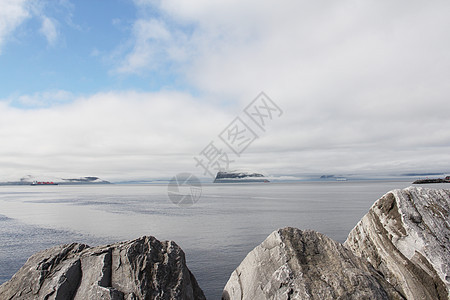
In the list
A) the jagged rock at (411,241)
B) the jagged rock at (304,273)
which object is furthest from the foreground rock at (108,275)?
the jagged rock at (411,241)

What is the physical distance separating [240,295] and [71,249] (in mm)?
3876

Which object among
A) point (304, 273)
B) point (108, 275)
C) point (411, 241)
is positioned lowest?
point (304, 273)

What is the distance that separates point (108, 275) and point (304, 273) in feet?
12.5

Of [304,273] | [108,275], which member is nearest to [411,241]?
[304,273]

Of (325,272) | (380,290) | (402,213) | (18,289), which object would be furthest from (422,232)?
(18,289)

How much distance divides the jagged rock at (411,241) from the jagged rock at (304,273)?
17.9 inches

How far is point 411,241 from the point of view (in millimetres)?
7266

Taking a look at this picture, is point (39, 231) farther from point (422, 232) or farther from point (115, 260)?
point (422, 232)

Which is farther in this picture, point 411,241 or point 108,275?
point 411,241

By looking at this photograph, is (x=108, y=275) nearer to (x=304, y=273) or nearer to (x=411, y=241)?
(x=304, y=273)

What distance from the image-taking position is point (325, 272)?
6648 mm

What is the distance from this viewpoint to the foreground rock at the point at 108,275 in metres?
6.12

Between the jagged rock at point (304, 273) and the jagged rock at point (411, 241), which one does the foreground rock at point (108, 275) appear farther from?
the jagged rock at point (411, 241)

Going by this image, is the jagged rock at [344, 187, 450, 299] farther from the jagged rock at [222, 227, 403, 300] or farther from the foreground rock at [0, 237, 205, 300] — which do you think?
the foreground rock at [0, 237, 205, 300]
